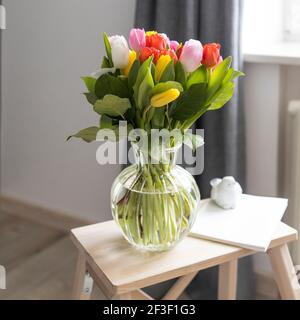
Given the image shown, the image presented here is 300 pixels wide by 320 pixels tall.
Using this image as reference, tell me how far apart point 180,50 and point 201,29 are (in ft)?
1.88

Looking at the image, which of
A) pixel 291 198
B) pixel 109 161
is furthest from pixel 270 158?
pixel 109 161

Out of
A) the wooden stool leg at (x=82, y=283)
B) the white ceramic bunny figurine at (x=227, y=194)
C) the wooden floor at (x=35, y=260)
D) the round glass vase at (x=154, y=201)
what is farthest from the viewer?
the wooden floor at (x=35, y=260)

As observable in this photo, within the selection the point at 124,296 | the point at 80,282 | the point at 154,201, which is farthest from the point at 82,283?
the point at 154,201

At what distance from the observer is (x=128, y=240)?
1.25m

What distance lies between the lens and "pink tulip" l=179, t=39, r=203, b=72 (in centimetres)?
111

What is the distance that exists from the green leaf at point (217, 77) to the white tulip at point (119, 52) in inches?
6.9

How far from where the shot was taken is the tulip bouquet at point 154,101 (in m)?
1.10

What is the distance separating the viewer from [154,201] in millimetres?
1174

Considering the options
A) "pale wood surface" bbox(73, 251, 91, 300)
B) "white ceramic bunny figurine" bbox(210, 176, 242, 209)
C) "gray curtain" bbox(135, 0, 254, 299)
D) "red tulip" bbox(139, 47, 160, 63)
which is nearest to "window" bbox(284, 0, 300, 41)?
"gray curtain" bbox(135, 0, 254, 299)

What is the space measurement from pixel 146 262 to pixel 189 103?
345 mm

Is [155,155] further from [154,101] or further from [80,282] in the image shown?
[80,282]

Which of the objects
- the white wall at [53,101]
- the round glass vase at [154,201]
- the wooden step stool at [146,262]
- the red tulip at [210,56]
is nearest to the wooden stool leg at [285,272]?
the wooden step stool at [146,262]

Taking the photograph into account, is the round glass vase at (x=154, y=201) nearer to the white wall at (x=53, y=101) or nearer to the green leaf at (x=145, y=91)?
the green leaf at (x=145, y=91)
